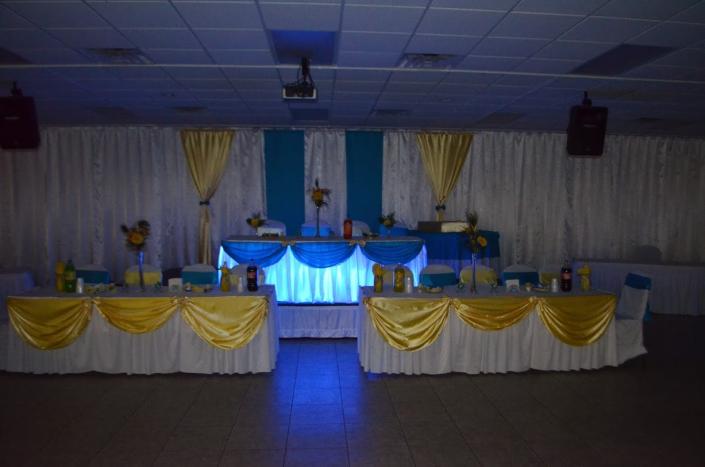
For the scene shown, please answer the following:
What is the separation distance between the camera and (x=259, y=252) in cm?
675

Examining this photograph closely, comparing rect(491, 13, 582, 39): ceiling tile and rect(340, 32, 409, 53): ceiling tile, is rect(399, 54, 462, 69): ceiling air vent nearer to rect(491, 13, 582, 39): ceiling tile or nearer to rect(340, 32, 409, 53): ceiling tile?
rect(340, 32, 409, 53): ceiling tile

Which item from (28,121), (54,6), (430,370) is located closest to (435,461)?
(430,370)

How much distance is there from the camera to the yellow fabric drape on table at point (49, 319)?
4938 mm

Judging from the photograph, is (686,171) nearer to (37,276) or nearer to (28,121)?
(28,121)

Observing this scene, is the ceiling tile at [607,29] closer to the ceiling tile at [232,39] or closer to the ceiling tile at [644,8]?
the ceiling tile at [644,8]

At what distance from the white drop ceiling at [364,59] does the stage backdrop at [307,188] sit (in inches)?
54.5

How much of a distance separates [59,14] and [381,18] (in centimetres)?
257

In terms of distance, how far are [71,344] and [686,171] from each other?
38.9 ft

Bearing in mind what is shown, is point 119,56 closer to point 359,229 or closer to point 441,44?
point 441,44

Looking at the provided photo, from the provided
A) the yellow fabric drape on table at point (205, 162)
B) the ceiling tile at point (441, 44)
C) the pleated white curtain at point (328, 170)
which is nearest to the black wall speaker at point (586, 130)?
the ceiling tile at point (441, 44)

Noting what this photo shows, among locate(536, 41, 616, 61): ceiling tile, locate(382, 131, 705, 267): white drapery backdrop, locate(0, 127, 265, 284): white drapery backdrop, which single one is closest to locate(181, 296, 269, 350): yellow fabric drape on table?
locate(536, 41, 616, 61): ceiling tile

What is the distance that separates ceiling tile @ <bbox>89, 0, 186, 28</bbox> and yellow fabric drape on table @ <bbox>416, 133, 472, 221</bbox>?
655cm

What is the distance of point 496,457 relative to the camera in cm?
354

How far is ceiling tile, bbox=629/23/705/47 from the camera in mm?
4020
